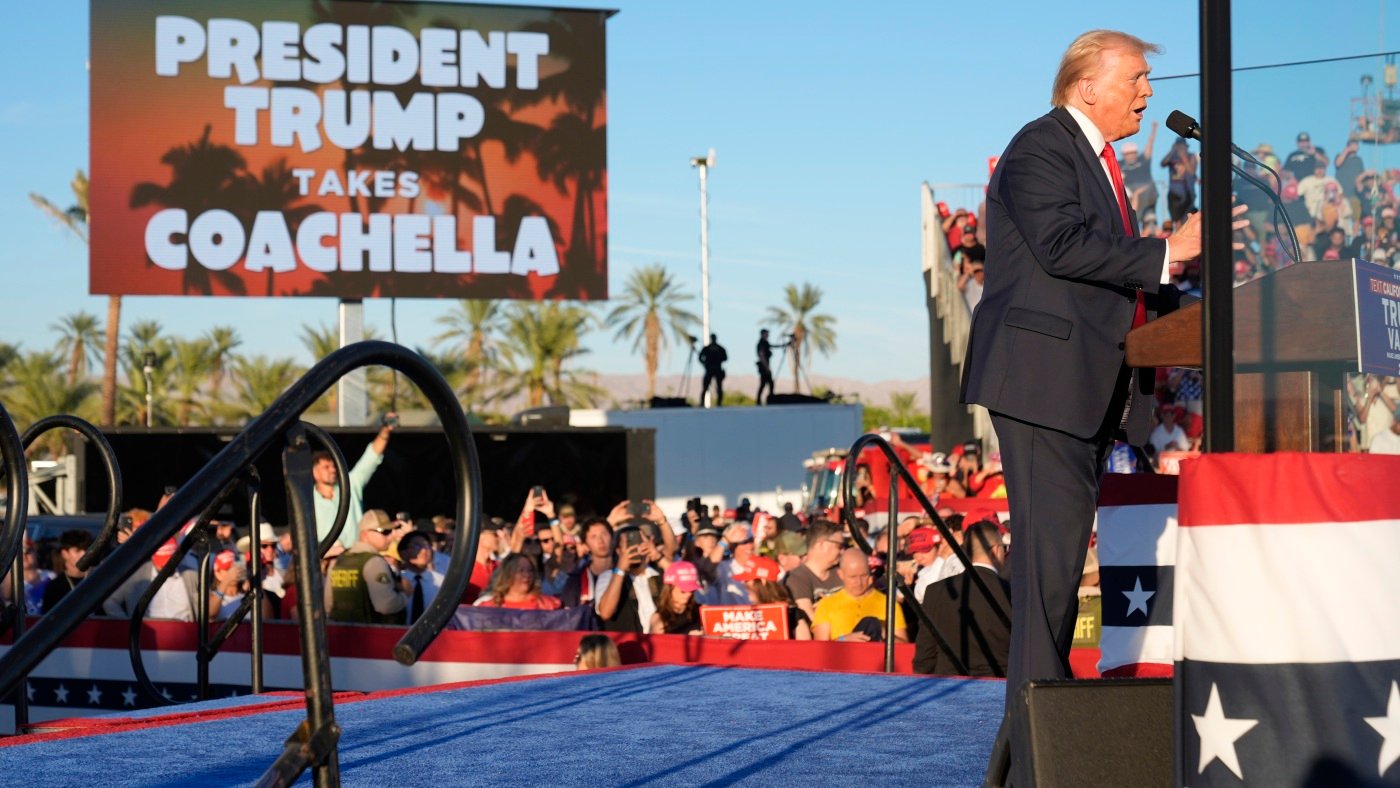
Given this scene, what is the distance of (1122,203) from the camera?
128 inches

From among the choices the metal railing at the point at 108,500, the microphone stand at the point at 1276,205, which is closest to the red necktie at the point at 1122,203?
the microphone stand at the point at 1276,205

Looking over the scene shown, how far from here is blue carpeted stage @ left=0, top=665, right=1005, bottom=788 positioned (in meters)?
3.76

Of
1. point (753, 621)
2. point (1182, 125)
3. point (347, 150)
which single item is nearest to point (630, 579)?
point (753, 621)

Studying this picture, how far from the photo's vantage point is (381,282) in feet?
75.3

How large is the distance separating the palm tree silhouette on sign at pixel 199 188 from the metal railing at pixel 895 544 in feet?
58.2

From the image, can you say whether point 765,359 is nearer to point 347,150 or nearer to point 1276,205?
point 347,150

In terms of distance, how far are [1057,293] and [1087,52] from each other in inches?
20.0

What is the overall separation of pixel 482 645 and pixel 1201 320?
239 inches

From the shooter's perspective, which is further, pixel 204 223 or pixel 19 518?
pixel 204 223

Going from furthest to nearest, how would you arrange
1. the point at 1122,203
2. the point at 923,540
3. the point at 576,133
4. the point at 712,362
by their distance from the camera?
the point at 712,362 < the point at 576,133 < the point at 923,540 < the point at 1122,203

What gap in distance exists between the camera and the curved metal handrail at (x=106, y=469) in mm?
4539

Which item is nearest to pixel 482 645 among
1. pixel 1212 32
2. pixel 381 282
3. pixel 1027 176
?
pixel 1027 176

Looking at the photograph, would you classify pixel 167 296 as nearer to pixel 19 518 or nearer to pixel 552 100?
pixel 552 100

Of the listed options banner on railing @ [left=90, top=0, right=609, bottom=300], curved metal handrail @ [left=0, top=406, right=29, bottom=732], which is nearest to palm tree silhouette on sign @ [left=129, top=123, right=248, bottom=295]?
banner on railing @ [left=90, top=0, right=609, bottom=300]
